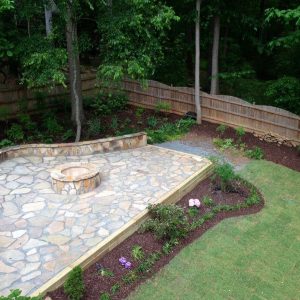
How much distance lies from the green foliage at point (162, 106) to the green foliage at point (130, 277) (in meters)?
8.44

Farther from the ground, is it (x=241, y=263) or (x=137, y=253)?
(x=137, y=253)

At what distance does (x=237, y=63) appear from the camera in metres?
16.9

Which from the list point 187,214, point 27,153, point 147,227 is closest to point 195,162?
point 187,214

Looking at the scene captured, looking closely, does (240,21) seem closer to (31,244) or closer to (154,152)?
(154,152)

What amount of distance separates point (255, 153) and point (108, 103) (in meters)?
5.81

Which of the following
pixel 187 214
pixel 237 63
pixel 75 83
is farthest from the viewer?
pixel 237 63

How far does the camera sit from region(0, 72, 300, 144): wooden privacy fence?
12.0 metres

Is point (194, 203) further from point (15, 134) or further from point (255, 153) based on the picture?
point (15, 134)

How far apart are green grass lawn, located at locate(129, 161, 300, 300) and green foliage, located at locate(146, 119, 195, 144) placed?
4402 millimetres

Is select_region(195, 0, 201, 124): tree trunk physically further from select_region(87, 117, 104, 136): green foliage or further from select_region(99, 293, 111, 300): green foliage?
select_region(99, 293, 111, 300): green foliage

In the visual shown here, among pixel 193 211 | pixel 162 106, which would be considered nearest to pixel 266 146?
pixel 162 106

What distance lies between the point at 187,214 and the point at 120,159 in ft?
9.37

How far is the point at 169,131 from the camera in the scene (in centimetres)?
1280

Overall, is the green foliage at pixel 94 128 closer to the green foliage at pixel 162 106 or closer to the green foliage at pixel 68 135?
the green foliage at pixel 68 135
